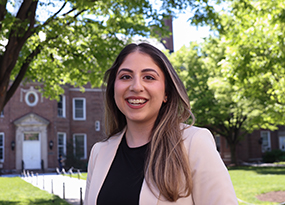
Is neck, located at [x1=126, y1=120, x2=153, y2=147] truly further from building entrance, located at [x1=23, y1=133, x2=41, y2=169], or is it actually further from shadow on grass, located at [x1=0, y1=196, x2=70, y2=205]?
building entrance, located at [x1=23, y1=133, x2=41, y2=169]

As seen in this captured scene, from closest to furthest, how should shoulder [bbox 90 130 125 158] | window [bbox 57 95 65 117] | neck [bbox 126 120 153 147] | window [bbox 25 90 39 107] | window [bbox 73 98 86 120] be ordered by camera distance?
1. neck [bbox 126 120 153 147]
2. shoulder [bbox 90 130 125 158]
3. window [bbox 25 90 39 107]
4. window [bbox 57 95 65 117]
5. window [bbox 73 98 86 120]

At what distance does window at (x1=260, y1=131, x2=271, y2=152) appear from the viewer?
40.3m

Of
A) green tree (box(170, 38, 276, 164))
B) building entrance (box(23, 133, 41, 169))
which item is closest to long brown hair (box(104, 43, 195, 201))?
green tree (box(170, 38, 276, 164))

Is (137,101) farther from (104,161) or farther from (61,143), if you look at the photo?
(61,143)

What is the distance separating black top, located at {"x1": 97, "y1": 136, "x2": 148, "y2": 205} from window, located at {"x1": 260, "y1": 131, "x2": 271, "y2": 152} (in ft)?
134

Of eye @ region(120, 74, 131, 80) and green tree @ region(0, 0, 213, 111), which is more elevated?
green tree @ region(0, 0, 213, 111)

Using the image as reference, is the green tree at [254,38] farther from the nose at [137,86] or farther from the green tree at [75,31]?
the nose at [137,86]

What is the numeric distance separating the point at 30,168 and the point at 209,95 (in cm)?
1563

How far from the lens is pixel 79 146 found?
30578 millimetres

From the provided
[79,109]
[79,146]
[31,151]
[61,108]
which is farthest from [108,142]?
[79,109]

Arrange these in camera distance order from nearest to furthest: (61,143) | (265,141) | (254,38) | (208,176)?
(208,176) < (254,38) < (61,143) < (265,141)

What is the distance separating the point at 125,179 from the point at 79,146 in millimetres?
29235

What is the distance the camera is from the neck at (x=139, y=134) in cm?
222

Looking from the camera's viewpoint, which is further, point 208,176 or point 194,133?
point 194,133
